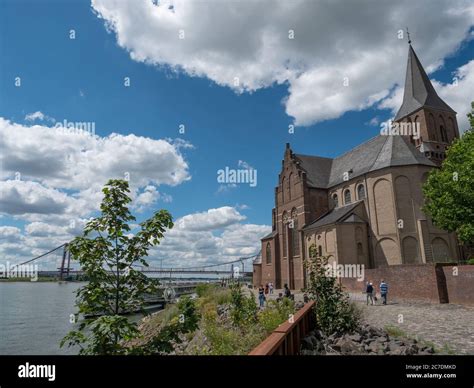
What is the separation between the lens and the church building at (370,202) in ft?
118

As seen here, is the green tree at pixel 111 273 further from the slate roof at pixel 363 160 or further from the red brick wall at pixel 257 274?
the red brick wall at pixel 257 274

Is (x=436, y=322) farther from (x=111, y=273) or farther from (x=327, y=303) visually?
(x=111, y=273)

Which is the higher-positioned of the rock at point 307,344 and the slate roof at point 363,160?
the slate roof at point 363,160

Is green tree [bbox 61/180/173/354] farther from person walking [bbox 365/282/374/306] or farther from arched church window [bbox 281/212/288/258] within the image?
arched church window [bbox 281/212/288/258]

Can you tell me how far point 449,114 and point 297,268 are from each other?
97.3ft

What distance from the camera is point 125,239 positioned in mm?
5637

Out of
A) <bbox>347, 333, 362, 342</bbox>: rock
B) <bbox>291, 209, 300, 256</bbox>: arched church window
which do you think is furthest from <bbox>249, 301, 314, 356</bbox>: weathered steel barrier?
<bbox>291, 209, 300, 256</bbox>: arched church window

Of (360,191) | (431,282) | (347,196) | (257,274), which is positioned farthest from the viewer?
(257,274)

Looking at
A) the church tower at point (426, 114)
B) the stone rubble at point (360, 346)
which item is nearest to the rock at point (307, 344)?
the stone rubble at point (360, 346)

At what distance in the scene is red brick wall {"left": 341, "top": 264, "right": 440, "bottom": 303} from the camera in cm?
2261

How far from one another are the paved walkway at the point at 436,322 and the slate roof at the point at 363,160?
1996 centimetres

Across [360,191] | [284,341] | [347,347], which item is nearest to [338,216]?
[360,191]

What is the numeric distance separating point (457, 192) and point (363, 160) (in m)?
20.2

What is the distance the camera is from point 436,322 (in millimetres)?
14828
